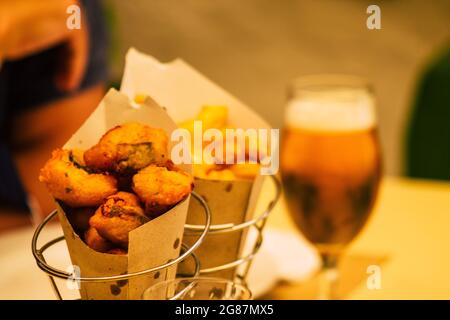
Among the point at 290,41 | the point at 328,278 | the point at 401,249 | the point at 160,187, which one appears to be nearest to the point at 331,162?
the point at 328,278

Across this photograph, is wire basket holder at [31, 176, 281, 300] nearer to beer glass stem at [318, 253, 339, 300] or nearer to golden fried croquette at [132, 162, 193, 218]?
golden fried croquette at [132, 162, 193, 218]

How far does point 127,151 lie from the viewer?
0.43 meters

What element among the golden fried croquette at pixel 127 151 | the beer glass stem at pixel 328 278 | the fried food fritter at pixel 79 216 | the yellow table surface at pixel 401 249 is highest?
the golden fried croquette at pixel 127 151

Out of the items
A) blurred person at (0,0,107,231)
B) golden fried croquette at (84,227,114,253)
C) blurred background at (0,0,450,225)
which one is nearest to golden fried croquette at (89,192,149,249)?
golden fried croquette at (84,227,114,253)

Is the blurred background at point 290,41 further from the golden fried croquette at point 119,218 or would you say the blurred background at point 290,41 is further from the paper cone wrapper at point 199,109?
the golden fried croquette at point 119,218

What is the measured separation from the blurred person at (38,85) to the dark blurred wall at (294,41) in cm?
207

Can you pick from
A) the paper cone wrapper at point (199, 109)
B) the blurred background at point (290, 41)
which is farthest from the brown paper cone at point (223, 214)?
the blurred background at point (290, 41)

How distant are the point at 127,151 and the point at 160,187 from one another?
5 centimetres

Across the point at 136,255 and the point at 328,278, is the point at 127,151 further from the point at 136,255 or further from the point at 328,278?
the point at 328,278

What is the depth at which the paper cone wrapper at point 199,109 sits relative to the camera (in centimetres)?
52

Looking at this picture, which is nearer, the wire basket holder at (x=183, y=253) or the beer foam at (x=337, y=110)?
the wire basket holder at (x=183, y=253)

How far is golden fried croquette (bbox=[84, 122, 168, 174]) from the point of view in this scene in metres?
0.43
